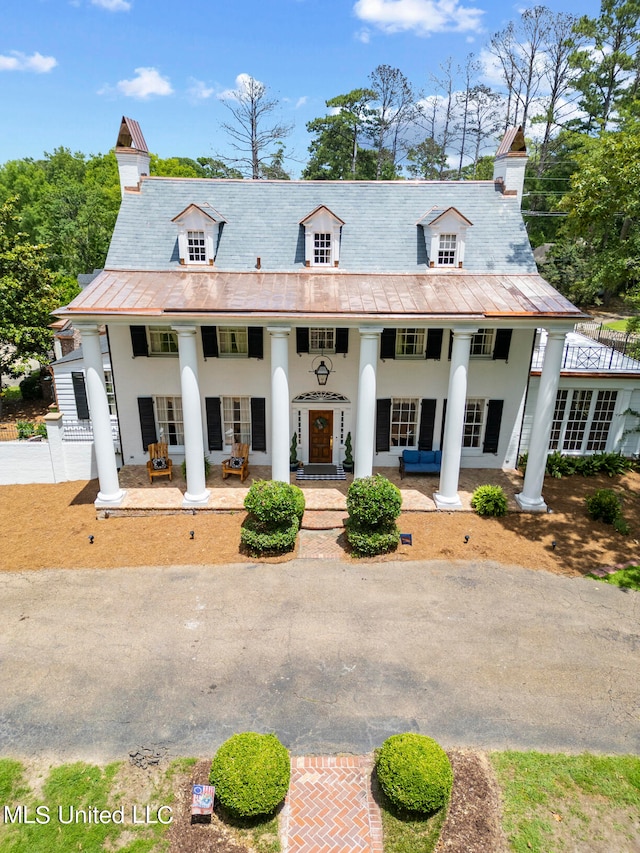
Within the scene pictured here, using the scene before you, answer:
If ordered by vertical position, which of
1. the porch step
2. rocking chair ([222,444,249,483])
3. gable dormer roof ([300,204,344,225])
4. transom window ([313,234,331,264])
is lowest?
the porch step

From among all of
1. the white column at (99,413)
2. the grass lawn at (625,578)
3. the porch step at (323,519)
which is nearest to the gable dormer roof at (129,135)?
the white column at (99,413)

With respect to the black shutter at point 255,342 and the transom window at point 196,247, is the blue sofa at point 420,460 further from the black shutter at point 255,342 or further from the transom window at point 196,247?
the transom window at point 196,247

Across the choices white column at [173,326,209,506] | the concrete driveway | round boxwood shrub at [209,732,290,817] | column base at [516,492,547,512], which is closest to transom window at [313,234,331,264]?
white column at [173,326,209,506]

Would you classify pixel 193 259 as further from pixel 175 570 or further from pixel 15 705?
pixel 15 705

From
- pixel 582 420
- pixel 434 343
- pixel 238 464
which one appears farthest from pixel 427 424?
pixel 238 464

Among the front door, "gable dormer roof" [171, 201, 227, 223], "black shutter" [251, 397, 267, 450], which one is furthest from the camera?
the front door

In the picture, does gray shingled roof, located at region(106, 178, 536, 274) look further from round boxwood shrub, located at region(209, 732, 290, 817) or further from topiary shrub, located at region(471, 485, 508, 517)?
round boxwood shrub, located at region(209, 732, 290, 817)

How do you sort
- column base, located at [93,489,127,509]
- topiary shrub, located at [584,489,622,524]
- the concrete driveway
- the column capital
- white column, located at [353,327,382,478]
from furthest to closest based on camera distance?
column base, located at [93,489,127,509] < topiary shrub, located at [584,489,622,524] < white column, located at [353,327,382,478] < the column capital < the concrete driveway

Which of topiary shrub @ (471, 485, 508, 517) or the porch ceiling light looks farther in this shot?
the porch ceiling light
